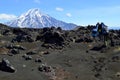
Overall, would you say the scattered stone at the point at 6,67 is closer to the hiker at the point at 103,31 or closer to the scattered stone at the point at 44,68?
the scattered stone at the point at 44,68

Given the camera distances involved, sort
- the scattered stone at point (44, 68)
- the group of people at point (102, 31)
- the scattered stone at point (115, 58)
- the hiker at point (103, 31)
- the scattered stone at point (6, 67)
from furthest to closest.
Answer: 1. the hiker at point (103, 31)
2. the group of people at point (102, 31)
3. the scattered stone at point (115, 58)
4. the scattered stone at point (44, 68)
5. the scattered stone at point (6, 67)

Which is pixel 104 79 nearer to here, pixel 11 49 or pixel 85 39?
pixel 11 49

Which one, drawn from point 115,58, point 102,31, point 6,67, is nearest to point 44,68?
point 6,67

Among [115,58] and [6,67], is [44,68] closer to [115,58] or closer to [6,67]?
[6,67]

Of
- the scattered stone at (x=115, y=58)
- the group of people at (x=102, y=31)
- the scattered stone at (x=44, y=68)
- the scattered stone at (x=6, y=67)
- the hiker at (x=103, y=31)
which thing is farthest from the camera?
the hiker at (x=103, y=31)

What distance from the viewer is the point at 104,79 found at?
217 ft

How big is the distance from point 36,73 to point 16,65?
7523 mm

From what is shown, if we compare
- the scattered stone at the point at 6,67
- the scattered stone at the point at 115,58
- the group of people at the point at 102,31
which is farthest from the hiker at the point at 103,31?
the scattered stone at the point at 6,67

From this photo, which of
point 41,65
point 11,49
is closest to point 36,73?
point 41,65

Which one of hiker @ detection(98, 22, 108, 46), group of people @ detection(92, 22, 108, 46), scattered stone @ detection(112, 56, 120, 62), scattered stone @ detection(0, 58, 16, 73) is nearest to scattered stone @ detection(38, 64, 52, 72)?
scattered stone @ detection(0, 58, 16, 73)

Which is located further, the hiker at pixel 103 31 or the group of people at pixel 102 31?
the hiker at pixel 103 31

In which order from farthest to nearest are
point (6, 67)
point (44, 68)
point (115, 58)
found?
point (115, 58), point (44, 68), point (6, 67)

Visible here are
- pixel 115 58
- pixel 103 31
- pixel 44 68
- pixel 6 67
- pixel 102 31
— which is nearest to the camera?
pixel 6 67

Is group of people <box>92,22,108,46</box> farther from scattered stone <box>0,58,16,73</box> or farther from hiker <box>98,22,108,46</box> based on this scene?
scattered stone <box>0,58,16,73</box>
